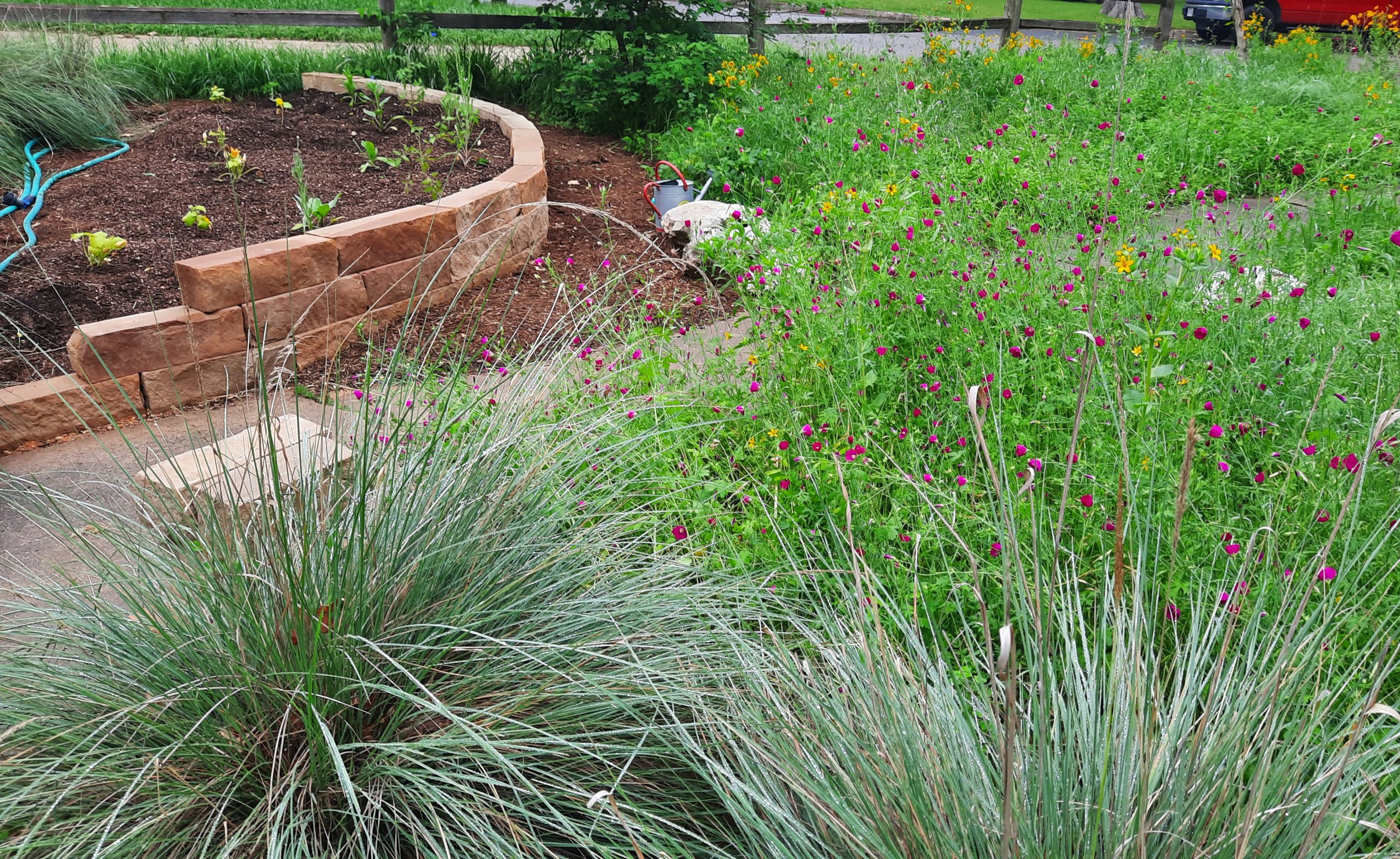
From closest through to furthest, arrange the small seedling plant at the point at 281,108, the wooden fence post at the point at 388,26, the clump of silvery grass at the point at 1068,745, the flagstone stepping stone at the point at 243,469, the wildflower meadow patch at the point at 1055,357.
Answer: the clump of silvery grass at the point at 1068,745 < the flagstone stepping stone at the point at 243,469 < the wildflower meadow patch at the point at 1055,357 < the small seedling plant at the point at 281,108 < the wooden fence post at the point at 388,26

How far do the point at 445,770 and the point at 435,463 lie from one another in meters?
0.73

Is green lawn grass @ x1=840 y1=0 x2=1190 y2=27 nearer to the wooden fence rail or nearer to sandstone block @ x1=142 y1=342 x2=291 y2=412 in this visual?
A: the wooden fence rail

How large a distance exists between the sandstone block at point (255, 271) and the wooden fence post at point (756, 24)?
16.2 ft

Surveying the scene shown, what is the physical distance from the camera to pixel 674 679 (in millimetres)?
1943

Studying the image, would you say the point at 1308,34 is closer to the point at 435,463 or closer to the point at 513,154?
the point at 513,154

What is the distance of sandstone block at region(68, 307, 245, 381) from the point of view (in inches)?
151

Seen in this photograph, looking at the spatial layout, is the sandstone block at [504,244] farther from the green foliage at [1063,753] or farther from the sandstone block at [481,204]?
the green foliage at [1063,753]

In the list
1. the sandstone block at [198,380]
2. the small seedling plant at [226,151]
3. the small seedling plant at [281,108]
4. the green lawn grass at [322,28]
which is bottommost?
the sandstone block at [198,380]

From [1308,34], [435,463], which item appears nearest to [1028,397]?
[435,463]

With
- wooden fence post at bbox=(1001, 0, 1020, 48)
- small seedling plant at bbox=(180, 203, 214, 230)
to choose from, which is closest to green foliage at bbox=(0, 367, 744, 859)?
small seedling plant at bbox=(180, 203, 214, 230)

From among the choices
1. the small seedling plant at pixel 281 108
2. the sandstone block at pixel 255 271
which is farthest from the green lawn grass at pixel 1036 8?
the sandstone block at pixel 255 271

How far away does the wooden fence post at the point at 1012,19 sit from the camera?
1101 cm

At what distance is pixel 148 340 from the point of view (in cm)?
394

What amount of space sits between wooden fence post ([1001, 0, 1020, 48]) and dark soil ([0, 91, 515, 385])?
6.89 m
